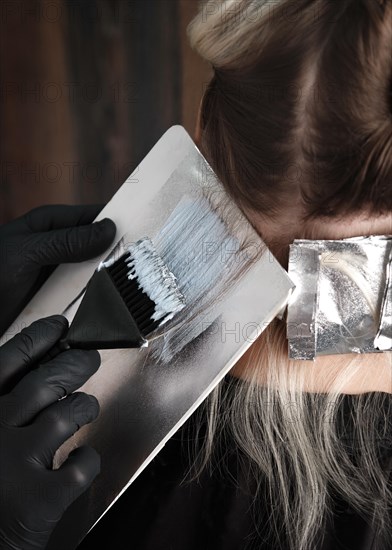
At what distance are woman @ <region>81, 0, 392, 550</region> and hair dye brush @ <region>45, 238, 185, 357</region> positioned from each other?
0.18 metres

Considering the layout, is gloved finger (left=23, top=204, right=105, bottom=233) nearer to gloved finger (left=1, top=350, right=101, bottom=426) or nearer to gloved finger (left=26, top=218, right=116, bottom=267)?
gloved finger (left=26, top=218, right=116, bottom=267)

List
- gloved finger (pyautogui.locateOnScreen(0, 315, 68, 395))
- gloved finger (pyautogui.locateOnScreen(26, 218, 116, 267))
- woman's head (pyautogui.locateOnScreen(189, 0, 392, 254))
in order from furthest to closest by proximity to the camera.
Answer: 1. gloved finger (pyautogui.locateOnScreen(26, 218, 116, 267))
2. gloved finger (pyautogui.locateOnScreen(0, 315, 68, 395))
3. woman's head (pyautogui.locateOnScreen(189, 0, 392, 254))

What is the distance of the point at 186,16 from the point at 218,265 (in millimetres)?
1004

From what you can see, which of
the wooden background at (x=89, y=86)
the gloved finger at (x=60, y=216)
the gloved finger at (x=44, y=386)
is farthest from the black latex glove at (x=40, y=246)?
the wooden background at (x=89, y=86)

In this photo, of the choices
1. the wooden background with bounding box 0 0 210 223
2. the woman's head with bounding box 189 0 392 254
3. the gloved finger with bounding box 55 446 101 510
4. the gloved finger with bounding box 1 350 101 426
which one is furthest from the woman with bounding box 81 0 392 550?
the wooden background with bounding box 0 0 210 223

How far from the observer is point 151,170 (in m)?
1.05

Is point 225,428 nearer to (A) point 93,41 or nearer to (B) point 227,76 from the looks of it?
(B) point 227,76

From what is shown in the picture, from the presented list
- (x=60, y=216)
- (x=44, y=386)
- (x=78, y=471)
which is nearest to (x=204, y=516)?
(x=78, y=471)

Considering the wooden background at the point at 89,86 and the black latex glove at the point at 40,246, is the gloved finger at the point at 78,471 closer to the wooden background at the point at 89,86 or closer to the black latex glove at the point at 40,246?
the black latex glove at the point at 40,246

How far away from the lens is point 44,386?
0.92 m

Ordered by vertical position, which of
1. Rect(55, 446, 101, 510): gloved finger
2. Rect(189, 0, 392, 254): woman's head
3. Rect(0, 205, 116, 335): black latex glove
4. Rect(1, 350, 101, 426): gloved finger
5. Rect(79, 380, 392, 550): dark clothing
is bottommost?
Rect(79, 380, 392, 550): dark clothing

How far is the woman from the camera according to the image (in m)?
0.86

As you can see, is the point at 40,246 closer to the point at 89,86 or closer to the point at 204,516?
the point at 204,516

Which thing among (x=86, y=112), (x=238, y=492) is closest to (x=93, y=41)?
(x=86, y=112)
